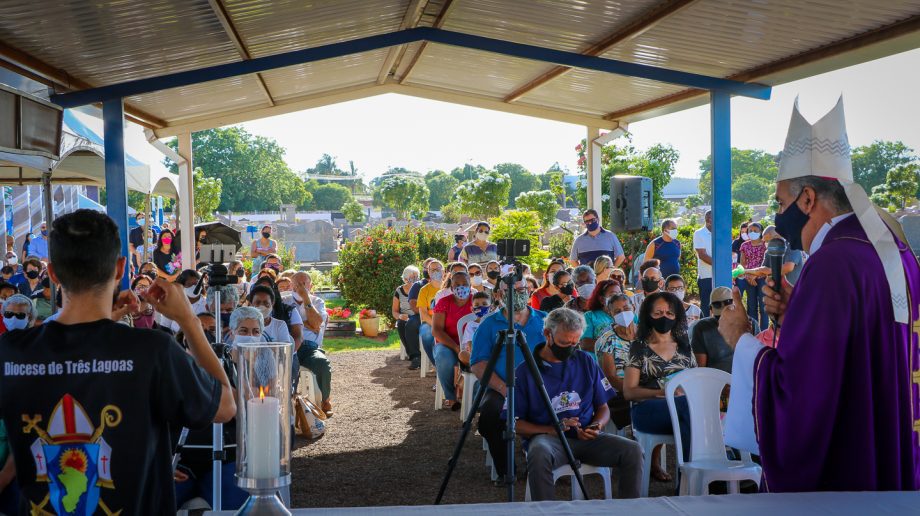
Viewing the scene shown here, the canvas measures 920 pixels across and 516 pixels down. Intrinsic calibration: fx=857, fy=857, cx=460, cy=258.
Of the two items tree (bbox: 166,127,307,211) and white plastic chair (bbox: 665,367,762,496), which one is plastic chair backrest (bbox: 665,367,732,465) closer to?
white plastic chair (bbox: 665,367,762,496)

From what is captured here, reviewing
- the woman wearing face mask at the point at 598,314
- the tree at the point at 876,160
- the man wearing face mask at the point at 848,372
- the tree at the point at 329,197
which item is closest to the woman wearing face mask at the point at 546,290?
the woman wearing face mask at the point at 598,314

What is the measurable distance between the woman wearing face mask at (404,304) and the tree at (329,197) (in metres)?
87.1

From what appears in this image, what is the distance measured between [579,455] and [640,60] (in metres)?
5.72

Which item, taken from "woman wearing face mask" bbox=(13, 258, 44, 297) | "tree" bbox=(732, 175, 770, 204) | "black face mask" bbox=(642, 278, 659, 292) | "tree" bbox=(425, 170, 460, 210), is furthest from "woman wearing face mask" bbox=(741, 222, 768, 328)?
"tree" bbox=(732, 175, 770, 204)

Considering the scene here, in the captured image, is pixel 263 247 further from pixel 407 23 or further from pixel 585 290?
pixel 585 290

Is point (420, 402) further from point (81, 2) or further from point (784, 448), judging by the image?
point (784, 448)

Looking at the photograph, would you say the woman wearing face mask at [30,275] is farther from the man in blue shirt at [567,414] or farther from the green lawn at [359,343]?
the man in blue shirt at [567,414]

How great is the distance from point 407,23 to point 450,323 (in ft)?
11.4

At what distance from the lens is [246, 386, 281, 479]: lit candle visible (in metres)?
1.58

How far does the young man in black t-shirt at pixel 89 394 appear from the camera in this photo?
189 centimetres

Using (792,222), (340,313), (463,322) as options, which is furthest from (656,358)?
(340,313)

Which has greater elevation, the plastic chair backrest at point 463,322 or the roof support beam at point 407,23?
the roof support beam at point 407,23

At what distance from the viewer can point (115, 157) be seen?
8625mm

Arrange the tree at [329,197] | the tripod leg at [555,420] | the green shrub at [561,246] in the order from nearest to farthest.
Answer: the tripod leg at [555,420] < the green shrub at [561,246] < the tree at [329,197]
